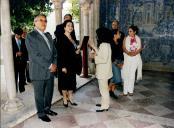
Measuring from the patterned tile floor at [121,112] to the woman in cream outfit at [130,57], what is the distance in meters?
0.34

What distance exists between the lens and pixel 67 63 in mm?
5512

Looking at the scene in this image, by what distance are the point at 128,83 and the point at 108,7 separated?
3697 millimetres

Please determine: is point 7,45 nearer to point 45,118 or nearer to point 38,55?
point 38,55

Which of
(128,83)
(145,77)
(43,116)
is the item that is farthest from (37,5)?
(43,116)

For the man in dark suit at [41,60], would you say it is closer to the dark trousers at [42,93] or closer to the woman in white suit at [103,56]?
the dark trousers at [42,93]

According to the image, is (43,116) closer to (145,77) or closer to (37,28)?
(37,28)

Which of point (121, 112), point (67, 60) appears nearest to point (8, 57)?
point (67, 60)

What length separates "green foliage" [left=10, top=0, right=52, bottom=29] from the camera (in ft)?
42.3

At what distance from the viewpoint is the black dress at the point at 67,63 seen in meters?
5.40

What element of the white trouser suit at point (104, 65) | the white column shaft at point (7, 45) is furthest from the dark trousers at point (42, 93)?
the white trouser suit at point (104, 65)

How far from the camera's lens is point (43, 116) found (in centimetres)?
521

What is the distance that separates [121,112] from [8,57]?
2.57 metres

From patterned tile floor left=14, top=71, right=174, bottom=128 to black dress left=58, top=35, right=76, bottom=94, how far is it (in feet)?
1.81

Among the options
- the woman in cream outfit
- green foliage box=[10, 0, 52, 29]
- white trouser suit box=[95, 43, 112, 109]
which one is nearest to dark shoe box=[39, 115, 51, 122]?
white trouser suit box=[95, 43, 112, 109]
